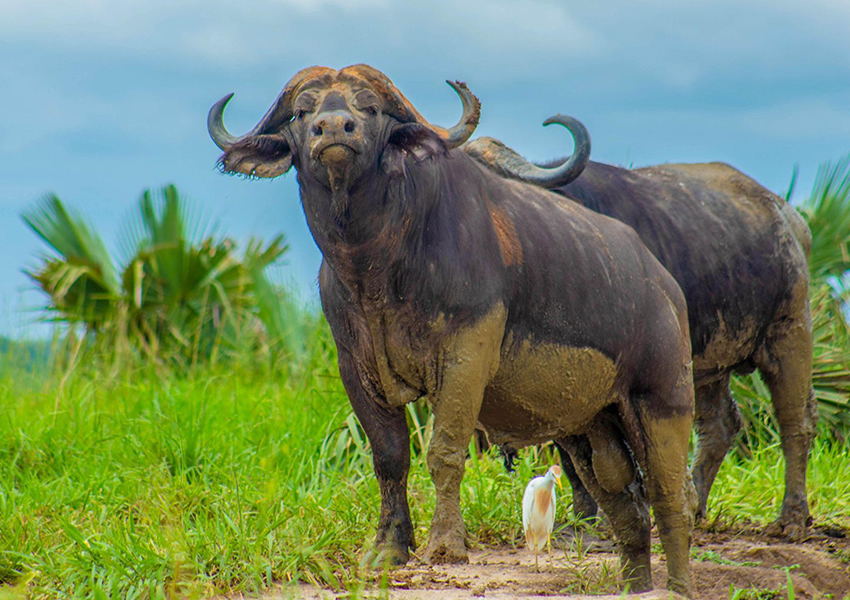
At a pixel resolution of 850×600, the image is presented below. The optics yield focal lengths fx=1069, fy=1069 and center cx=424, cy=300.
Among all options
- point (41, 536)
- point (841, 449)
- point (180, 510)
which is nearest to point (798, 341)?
point (841, 449)

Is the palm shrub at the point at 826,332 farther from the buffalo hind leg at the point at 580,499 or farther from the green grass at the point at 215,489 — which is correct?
the buffalo hind leg at the point at 580,499

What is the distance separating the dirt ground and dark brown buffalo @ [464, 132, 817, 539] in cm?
33

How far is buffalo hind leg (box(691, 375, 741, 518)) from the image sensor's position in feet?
23.7

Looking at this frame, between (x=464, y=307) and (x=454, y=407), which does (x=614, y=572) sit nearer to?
(x=454, y=407)

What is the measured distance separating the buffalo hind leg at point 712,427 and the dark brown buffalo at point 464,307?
2.45 m

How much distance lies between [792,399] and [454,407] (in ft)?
11.8

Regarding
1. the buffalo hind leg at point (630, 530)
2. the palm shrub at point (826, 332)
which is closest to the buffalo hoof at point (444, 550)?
the buffalo hind leg at point (630, 530)

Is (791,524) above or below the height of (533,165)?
below

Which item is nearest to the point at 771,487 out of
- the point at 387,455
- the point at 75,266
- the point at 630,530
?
the point at 630,530

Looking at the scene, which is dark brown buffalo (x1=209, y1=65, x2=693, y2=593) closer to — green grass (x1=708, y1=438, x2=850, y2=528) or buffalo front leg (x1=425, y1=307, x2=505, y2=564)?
buffalo front leg (x1=425, y1=307, x2=505, y2=564)

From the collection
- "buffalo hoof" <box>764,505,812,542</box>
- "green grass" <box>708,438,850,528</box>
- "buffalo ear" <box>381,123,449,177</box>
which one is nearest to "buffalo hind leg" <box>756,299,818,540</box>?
"buffalo hoof" <box>764,505,812,542</box>

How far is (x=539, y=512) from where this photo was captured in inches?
207

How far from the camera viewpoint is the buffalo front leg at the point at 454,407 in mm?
4172

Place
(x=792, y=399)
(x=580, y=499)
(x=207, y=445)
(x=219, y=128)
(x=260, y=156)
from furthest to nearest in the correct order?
(x=207, y=445) → (x=792, y=399) → (x=580, y=499) → (x=219, y=128) → (x=260, y=156)
